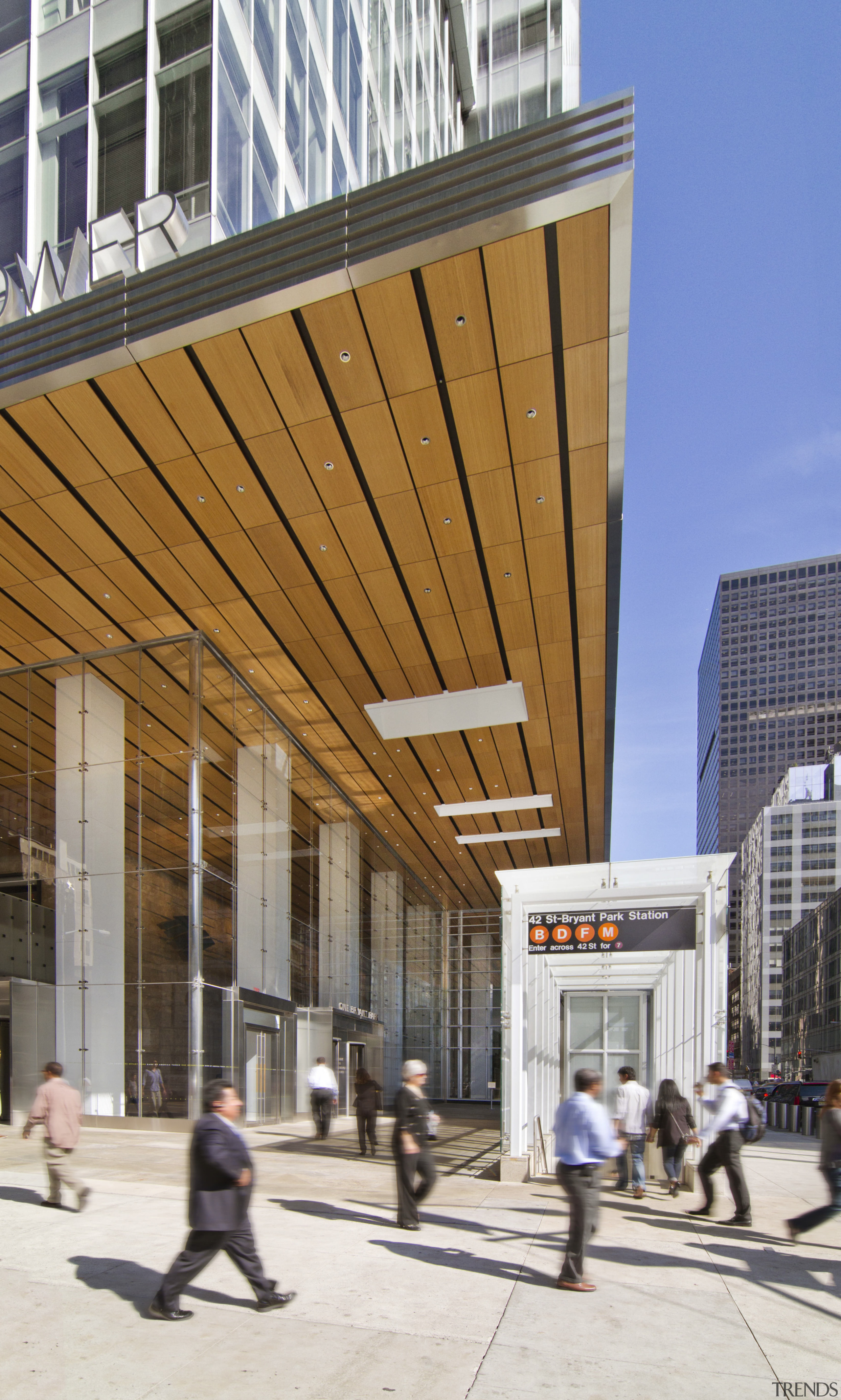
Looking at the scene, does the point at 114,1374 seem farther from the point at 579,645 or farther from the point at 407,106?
the point at 407,106

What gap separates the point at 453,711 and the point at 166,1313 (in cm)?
1428

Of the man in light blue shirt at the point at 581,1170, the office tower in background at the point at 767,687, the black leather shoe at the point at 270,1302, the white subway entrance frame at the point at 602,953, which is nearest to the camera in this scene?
the black leather shoe at the point at 270,1302

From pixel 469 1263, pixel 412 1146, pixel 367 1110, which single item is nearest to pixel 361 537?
pixel 367 1110

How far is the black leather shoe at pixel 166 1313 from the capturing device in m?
4.54

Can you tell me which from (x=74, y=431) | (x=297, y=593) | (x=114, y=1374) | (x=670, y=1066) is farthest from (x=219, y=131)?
(x=670, y=1066)

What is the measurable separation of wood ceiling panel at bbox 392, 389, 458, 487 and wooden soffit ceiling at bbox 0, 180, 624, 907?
0.03m

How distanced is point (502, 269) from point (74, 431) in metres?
5.36

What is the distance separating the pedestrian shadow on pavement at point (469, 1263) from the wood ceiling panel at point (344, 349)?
313 inches

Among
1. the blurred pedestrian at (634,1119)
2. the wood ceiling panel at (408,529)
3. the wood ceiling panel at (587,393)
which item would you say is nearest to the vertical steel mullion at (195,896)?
the wood ceiling panel at (408,529)

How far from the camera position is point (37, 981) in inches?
661

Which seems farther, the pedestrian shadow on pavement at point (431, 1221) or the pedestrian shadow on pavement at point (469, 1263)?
the pedestrian shadow on pavement at point (431, 1221)

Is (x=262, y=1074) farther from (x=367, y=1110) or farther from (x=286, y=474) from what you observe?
(x=286, y=474)

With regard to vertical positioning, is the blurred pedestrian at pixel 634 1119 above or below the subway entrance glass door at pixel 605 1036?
above

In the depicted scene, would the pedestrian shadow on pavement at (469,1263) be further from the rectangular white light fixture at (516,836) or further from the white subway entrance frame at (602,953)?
the rectangular white light fixture at (516,836)
